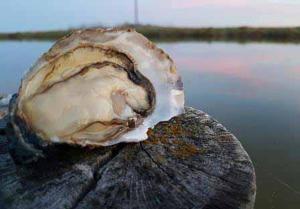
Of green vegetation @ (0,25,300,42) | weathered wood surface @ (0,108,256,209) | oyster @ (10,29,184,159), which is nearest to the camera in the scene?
weathered wood surface @ (0,108,256,209)

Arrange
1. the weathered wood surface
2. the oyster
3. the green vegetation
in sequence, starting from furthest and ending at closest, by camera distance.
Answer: the green vegetation
the oyster
the weathered wood surface

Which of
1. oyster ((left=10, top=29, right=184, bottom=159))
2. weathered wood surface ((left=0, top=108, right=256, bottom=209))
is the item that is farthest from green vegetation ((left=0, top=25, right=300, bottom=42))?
weathered wood surface ((left=0, top=108, right=256, bottom=209))

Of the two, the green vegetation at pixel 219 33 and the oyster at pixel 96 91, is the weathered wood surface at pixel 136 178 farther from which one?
the green vegetation at pixel 219 33

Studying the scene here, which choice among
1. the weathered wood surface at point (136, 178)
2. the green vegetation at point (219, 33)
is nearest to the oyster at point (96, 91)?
the weathered wood surface at point (136, 178)

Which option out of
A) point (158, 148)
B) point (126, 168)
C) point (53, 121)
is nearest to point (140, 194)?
point (126, 168)

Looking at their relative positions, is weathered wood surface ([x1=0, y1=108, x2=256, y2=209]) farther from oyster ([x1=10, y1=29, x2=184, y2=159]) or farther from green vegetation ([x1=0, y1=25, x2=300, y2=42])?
green vegetation ([x1=0, y1=25, x2=300, y2=42])

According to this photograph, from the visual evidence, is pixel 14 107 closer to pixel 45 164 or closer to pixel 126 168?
pixel 45 164

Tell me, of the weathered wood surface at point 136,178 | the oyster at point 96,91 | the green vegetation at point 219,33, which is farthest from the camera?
the green vegetation at point 219,33
